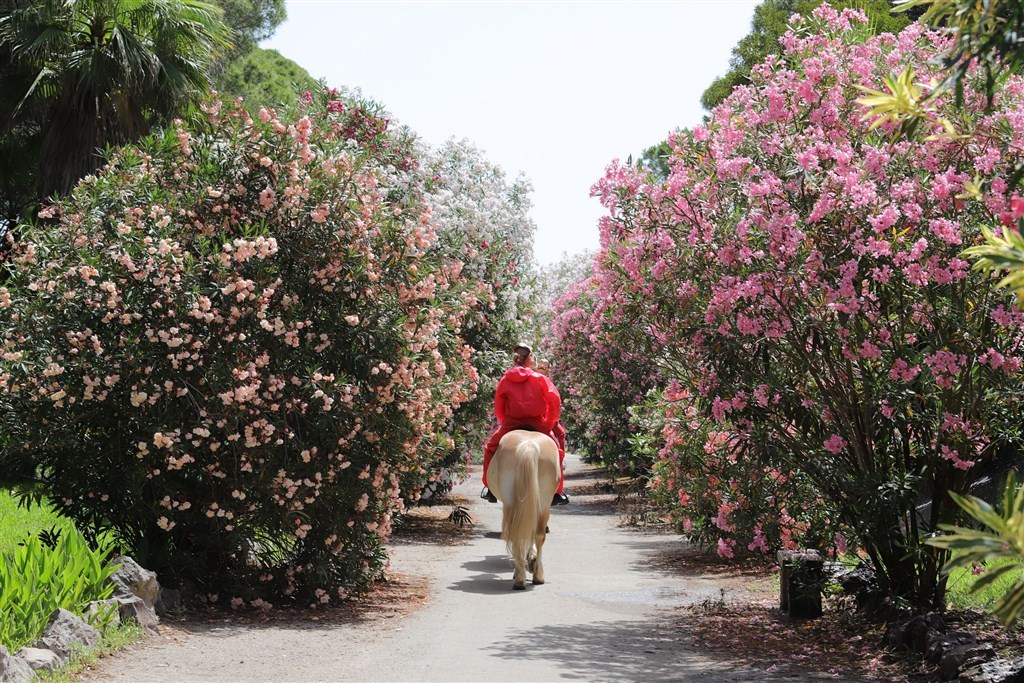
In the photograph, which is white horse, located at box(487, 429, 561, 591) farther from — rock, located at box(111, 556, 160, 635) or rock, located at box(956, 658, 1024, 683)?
rock, located at box(956, 658, 1024, 683)

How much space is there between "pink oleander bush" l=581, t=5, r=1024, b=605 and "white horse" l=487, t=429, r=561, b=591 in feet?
7.66

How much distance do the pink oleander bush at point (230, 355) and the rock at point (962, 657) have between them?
15.7ft

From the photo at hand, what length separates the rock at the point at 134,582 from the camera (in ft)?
25.8

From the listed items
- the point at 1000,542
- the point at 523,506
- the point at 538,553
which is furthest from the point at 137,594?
the point at 1000,542

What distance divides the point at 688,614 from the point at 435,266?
403 cm

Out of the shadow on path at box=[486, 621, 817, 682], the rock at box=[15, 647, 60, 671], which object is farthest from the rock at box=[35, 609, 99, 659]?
the shadow on path at box=[486, 621, 817, 682]

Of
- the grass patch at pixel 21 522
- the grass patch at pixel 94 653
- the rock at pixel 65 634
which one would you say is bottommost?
the grass patch at pixel 94 653

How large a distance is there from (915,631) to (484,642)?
3.09 meters

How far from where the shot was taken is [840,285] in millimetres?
7289

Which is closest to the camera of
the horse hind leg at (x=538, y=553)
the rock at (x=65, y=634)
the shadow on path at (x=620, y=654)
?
the rock at (x=65, y=634)

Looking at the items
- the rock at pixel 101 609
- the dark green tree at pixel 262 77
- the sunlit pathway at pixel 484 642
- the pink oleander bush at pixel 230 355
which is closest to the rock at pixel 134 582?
the rock at pixel 101 609

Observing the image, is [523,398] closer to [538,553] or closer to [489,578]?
[538,553]

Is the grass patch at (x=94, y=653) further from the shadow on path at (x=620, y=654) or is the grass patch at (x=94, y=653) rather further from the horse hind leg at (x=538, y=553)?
the horse hind leg at (x=538, y=553)

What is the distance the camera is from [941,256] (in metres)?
7.18
